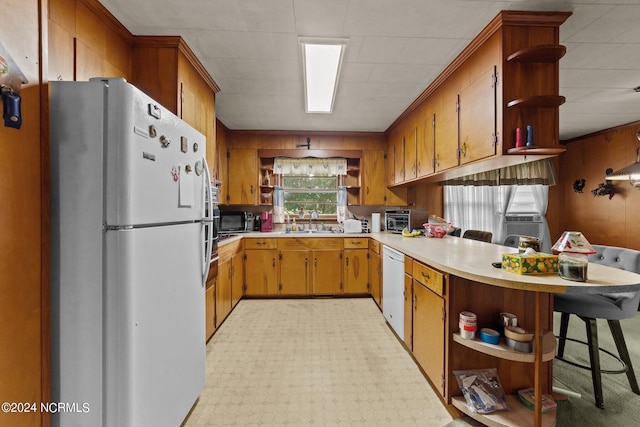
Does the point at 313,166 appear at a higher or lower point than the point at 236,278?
higher

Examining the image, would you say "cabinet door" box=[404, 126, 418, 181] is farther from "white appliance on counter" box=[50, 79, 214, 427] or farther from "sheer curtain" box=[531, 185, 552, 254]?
"white appliance on counter" box=[50, 79, 214, 427]

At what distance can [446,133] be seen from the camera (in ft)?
8.02

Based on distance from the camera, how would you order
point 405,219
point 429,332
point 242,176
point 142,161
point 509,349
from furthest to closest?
1. point 242,176
2. point 405,219
3. point 429,332
4. point 509,349
5. point 142,161

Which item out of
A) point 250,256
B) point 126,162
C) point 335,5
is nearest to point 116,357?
point 126,162

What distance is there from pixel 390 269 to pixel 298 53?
211 cm

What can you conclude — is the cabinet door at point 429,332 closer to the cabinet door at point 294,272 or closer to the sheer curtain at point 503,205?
the cabinet door at point 294,272

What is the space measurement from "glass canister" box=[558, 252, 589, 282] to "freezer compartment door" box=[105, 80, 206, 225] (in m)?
1.95

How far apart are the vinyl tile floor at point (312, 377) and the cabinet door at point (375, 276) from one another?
30 centimetres

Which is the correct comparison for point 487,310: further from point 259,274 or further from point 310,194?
point 310,194

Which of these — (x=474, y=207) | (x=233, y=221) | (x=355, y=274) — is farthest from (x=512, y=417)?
(x=233, y=221)

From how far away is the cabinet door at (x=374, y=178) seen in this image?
13.9 ft

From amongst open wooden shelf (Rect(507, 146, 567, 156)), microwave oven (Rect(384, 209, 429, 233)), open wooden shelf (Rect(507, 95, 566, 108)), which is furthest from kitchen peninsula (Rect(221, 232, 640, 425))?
microwave oven (Rect(384, 209, 429, 233))

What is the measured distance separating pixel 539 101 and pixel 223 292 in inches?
121

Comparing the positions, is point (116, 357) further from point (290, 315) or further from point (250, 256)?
point (250, 256)
